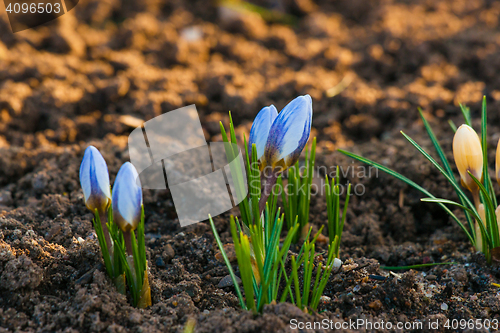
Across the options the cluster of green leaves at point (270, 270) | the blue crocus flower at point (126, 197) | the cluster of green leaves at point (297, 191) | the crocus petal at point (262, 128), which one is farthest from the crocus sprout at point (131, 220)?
the cluster of green leaves at point (297, 191)

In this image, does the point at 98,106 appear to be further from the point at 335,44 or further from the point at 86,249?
the point at 335,44

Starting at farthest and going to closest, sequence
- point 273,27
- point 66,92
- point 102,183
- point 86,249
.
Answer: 1. point 273,27
2. point 66,92
3. point 86,249
4. point 102,183

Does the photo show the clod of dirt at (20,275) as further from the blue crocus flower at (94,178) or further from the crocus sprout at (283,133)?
the crocus sprout at (283,133)

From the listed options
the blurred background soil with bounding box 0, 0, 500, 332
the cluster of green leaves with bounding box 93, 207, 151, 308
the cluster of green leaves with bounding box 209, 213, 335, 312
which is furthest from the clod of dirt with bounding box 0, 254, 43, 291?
the cluster of green leaves with bounding box 209, 213, 335, 312

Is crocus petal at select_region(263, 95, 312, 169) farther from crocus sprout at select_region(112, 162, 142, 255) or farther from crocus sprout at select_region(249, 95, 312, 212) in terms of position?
crocus sprout at select_region(112, 162, 142, 255)

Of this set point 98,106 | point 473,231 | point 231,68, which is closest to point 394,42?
point 231,68
